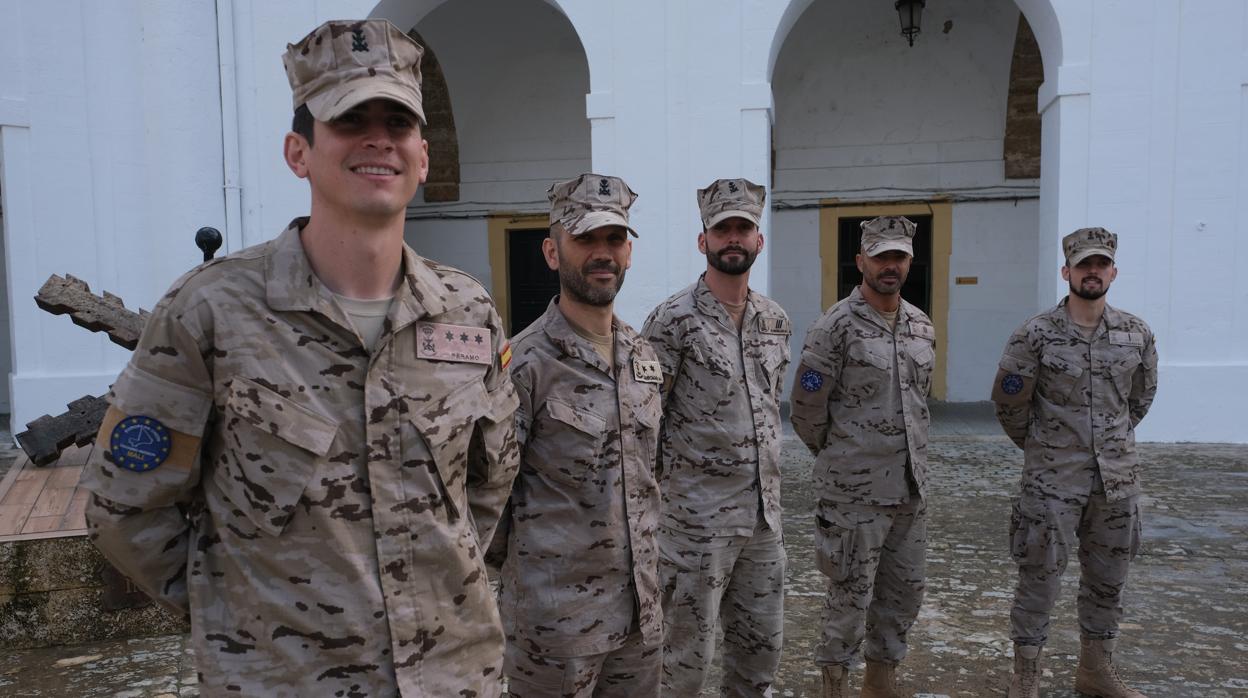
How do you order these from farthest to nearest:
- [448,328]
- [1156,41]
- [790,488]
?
[1156,41], [790,488], [448,328]

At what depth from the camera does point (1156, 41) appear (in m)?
7.34

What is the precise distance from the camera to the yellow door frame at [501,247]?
37.3ft

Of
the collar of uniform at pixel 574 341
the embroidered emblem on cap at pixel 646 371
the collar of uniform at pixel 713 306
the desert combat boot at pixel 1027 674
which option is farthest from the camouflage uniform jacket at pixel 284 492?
the desert combat boot at pixel 1027 674

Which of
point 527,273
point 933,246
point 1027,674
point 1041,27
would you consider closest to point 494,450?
point 1027,674

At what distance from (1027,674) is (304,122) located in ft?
10.1

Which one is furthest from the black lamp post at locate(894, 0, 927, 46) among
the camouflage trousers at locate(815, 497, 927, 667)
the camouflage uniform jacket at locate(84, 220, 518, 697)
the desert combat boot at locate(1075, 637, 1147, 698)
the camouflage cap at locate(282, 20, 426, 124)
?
the camouflage uniform jacket at locate(84, 220, 518, 697)

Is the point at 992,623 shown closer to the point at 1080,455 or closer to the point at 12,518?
the point at 1080,455

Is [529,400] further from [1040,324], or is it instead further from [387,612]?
[1040,324]

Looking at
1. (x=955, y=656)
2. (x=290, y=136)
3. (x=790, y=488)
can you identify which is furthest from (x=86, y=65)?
(x=955, y=656)

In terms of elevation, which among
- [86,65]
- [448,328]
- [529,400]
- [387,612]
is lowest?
[387,612]

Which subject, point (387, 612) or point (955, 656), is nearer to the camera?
point (387, 612)

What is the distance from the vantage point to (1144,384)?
3.56 meters

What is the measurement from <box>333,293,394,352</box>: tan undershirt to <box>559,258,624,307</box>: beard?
2.83 feet

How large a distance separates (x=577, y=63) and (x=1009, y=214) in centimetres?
577
